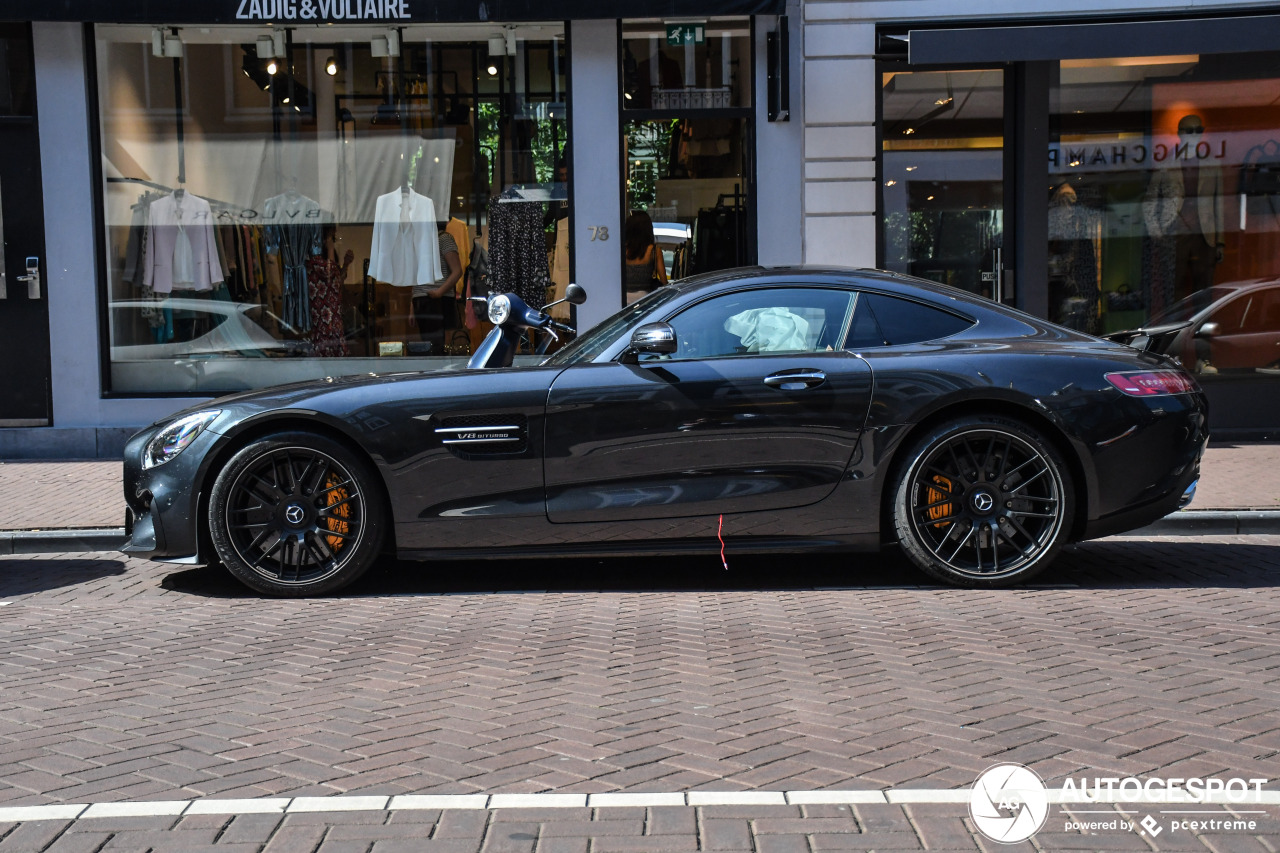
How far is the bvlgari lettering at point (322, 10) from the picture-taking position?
420 inches

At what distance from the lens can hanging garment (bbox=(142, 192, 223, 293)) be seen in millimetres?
11477

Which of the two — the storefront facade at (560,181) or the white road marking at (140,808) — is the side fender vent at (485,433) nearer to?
the white road marking at (140,808)

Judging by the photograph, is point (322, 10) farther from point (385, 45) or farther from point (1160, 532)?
point (1160, 532)

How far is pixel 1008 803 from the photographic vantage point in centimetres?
317

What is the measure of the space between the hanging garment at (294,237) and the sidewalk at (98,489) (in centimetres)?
221

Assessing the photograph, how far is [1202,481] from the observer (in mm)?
8594

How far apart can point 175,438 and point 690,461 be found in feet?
7.75

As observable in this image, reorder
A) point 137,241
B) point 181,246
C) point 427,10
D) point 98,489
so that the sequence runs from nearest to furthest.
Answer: point 98,489, point 427,10, point 137,241, point 181,246

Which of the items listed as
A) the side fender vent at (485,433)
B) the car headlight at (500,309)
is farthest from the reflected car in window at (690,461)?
the car headlight at (500,309)

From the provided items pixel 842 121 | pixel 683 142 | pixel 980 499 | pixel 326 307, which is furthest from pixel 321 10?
pixel 980 499

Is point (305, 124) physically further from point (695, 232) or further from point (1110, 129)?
point (1110, 129)

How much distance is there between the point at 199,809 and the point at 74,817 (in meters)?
0.30

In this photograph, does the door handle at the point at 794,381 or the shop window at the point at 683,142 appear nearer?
the door handle at the point at 794,381

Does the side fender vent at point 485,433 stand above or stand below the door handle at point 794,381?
below
